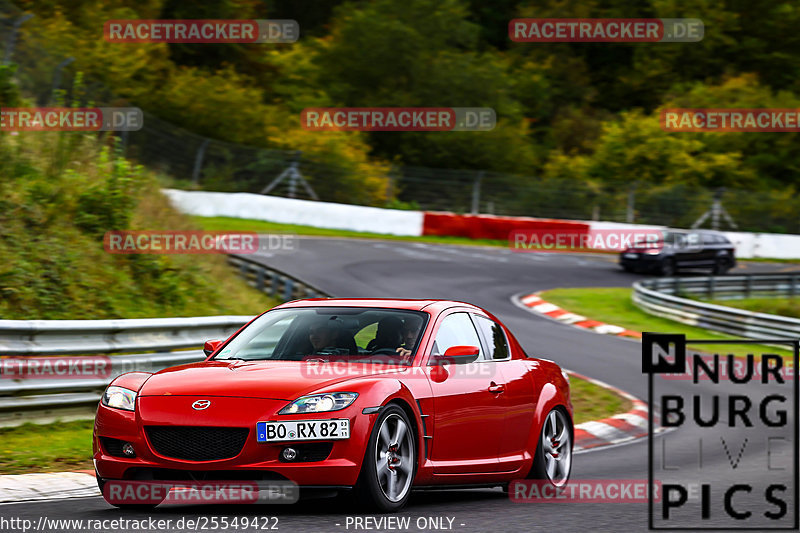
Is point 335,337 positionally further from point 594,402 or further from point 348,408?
point 594,402

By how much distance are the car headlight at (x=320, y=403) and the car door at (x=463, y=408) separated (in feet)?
2.88

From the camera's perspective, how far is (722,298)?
92.7 feet

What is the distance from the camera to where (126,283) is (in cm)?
1427

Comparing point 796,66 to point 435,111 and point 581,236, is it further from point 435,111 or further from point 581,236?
point 581,236

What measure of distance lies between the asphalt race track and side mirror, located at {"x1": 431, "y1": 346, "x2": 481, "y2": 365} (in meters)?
0.91

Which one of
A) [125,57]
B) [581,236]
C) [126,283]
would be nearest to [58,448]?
[126,283]

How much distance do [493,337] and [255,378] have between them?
2.30 meters

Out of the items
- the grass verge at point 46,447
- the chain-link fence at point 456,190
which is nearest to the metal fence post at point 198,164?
the chain-link fence at point 456,190

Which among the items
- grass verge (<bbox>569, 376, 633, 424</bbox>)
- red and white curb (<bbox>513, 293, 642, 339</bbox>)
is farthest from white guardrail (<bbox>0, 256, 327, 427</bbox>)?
red and white curb (<bbox>513, 293, 642, 339</bbox>)

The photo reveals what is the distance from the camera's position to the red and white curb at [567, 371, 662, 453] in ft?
39.9

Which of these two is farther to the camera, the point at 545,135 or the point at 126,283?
the point at 545,135

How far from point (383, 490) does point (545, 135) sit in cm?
5965

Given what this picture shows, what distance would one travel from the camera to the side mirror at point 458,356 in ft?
23.5

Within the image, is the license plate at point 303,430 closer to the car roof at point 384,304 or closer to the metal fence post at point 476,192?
the car roof at point 384,304
